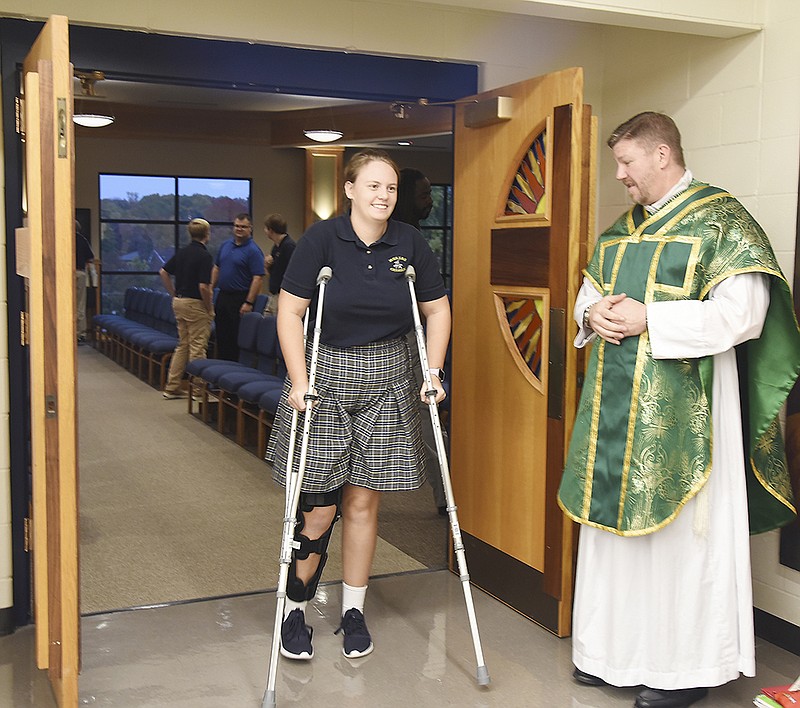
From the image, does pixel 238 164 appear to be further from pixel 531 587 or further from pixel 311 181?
pixel 531 587

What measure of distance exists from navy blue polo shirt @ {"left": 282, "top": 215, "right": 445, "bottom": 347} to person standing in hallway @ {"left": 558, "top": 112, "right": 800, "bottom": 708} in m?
0.61

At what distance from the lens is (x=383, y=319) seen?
3135mm

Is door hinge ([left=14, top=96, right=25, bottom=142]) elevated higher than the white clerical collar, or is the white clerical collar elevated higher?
door hinge ([left=14, top=96, right=25, bottom=142])

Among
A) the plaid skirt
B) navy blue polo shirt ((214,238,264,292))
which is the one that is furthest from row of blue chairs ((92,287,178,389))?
the plaid skirt

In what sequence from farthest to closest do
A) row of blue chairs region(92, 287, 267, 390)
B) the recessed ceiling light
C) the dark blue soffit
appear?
the recessed ceiling light → row of blue chairs region(92, 287, 267, 390) → the dark blue soffit

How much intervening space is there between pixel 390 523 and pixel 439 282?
2.01 meters

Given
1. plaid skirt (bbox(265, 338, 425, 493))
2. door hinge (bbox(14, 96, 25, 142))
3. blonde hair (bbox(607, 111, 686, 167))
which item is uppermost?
door hinge (bbox(14, 96, 25, 142))

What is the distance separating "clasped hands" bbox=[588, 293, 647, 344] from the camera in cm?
282

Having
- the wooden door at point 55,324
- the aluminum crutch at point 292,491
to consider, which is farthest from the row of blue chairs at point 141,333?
the wooden door at point 55,324

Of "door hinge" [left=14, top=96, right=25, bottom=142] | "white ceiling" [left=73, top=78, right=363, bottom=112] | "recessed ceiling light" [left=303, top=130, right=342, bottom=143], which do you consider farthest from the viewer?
"recessed ceiling light" [left=303, top=130, right=342, bottom=143]

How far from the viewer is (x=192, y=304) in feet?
28.6

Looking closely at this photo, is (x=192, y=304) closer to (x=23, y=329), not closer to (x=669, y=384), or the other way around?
(x=23, y=329)

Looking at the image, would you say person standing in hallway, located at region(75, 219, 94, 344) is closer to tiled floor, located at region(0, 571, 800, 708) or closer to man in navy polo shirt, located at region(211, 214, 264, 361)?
man in navy polo shirt, located at region(211, 214, 264, 361)

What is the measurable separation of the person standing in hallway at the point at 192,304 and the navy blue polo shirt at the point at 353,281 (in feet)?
18.6
